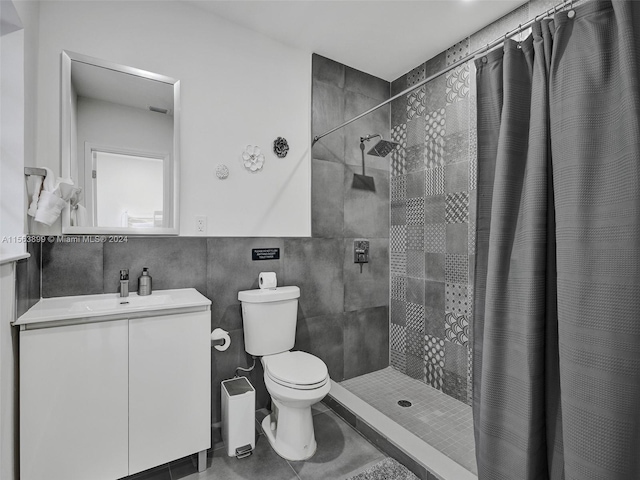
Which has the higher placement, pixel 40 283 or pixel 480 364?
pixel 40 283

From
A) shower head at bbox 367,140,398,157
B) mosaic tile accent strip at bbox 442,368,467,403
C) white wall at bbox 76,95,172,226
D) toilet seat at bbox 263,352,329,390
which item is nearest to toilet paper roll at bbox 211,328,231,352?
toilet seat at bbox 263,352,329,390

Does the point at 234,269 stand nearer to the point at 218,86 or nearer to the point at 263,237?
the point at 263,237

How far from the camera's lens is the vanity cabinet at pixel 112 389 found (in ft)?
4.45

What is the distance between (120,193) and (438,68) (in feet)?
8.10

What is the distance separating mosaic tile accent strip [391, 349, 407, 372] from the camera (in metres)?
2.86

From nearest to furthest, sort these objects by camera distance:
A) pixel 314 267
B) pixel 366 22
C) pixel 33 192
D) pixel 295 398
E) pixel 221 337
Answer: pixel 33 192 → pixel 295 398 → pixel 221 337 → pixel 366 22 → pixel 314 267

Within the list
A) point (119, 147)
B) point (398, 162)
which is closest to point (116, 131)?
point (119, 147)

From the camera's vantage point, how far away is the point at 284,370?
6.21ft

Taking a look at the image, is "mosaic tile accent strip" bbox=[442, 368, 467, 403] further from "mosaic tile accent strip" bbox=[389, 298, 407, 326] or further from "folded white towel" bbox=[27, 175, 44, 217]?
"folded white towel" bbox=[27, 175, 44, 217]

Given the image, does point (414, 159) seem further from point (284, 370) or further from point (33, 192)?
point (33, 192)

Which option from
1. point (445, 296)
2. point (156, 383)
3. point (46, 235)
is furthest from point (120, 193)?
point (445, 296)

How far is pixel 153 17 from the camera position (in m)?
1.97

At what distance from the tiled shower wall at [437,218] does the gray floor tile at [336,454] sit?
88cm

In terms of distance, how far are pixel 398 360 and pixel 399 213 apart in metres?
1.31
